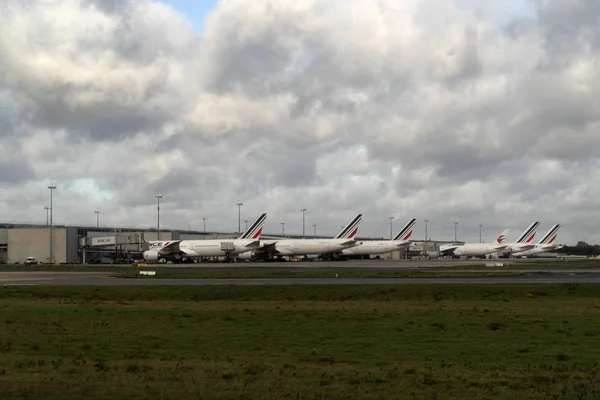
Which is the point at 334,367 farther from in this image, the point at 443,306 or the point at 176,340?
the point at 443,306

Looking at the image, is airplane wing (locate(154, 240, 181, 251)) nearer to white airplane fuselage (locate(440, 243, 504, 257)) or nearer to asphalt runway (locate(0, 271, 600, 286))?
asphalt runway (locate(0, 271, 600, 286))

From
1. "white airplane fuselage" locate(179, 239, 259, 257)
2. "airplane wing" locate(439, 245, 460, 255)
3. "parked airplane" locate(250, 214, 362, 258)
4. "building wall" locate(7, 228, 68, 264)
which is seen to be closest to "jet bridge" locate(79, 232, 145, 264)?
"building wall" locate(7, 228, 68, 264)

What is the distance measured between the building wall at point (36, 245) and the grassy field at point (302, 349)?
10542 centimetres

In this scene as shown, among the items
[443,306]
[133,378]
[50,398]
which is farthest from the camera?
[443,306]

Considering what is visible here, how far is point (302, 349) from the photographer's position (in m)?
19.8

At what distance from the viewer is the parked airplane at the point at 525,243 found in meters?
177

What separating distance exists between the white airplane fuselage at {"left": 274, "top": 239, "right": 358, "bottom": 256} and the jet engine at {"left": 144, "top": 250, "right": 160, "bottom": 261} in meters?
24.9

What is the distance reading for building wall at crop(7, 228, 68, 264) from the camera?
139000 millimetres

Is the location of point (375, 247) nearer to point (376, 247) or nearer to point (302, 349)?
point (376, 247)

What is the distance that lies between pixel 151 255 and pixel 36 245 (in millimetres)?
32719

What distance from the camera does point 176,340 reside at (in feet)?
72.1

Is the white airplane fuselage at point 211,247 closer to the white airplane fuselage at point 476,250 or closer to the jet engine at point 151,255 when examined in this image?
the jet engine at point 151,255

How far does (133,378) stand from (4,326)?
42.8 ft

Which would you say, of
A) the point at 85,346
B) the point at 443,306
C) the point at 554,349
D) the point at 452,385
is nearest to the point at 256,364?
the point at 452,385
